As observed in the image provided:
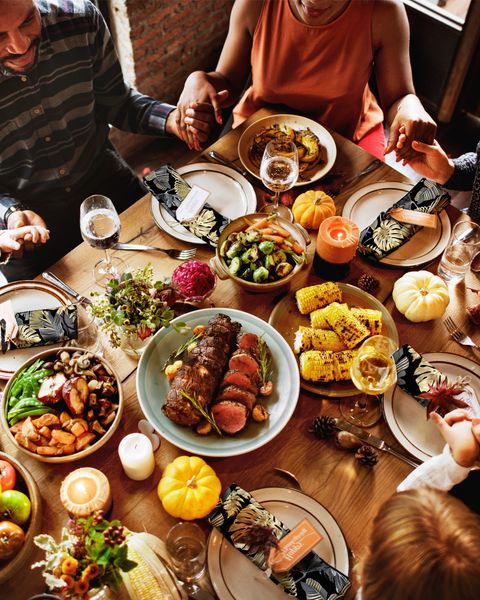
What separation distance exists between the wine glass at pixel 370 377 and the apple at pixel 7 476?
903mm

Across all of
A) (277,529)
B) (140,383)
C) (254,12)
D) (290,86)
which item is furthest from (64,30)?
(277,529)

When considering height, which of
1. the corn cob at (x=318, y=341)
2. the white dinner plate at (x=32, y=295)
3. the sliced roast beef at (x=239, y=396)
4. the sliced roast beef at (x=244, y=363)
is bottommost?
the white dinner plate at (x=32, y=295)

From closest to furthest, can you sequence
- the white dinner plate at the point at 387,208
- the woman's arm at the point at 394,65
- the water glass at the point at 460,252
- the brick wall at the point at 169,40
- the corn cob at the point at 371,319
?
1. the corn cob at the point at 371,319
2. the water glass at the point at 460,252
3. the white dinner plate at the point at 387,208
4. the woman's arm at the point at 394,65
5. the brick wall at the point at 169,40

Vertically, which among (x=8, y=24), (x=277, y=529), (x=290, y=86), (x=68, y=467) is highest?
(x=8, y=24)

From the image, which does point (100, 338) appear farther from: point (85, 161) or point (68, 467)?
point (85, 161)

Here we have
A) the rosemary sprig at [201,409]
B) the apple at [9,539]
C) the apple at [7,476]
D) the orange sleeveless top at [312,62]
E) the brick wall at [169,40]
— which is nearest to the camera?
the apple at [9,539]

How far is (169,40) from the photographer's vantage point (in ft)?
12.0

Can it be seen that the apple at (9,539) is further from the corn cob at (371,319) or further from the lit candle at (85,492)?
the corn cob at (371,319)

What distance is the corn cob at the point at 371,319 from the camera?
170 cm

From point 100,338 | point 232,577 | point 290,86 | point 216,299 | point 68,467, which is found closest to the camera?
point 232,577

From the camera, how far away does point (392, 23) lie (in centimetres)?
233

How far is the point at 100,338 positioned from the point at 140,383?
0.25 meters

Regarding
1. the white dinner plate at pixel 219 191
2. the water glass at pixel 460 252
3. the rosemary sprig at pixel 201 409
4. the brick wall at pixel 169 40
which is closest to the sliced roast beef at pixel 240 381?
the rosemary sprig at pixel 201 409

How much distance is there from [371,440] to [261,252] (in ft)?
2.20
